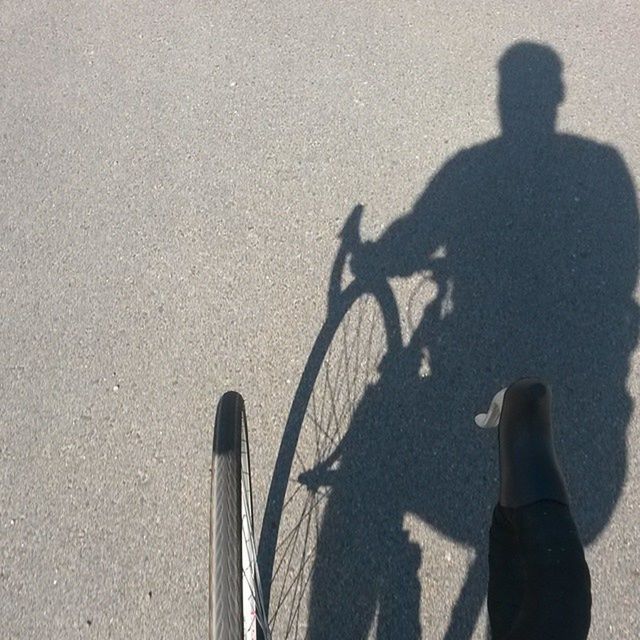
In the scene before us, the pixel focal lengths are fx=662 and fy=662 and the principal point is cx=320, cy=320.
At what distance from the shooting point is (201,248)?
2.94 metres

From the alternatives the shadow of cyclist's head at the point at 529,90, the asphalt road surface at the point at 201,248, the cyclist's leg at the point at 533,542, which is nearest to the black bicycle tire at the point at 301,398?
the asphalt road surface at the point at 201,248

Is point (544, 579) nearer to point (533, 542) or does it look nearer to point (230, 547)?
point (533, 542)

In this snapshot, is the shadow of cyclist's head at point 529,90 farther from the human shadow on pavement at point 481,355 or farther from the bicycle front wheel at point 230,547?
the bicycle front wheel at point 230,547

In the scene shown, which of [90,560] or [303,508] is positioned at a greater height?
[303,508]

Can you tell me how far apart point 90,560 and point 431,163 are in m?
2.21

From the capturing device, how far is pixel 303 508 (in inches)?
94.3

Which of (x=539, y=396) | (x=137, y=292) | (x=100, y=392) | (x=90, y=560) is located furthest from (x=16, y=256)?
(x=539, y=396)

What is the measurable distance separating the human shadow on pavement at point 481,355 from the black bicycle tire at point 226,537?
2.90 feet

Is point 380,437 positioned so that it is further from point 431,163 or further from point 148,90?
point 148,90

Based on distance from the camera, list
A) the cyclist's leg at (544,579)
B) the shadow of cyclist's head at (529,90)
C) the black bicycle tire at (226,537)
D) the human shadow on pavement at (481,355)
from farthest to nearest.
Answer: the shadow of cyclist's head at (529,90) → the human shadow on pavement at (481,355) → the cyclist's leg at (544,579) → the black bicycle tire at (226,537)

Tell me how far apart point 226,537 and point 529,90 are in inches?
109

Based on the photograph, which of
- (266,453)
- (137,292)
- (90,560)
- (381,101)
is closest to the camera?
(90,560)

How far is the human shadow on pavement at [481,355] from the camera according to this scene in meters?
2.30

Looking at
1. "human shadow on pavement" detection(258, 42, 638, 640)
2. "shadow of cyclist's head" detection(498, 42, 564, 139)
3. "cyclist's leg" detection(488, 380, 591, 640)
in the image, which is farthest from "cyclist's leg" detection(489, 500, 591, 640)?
"shadow of cyclist's head" detection(498, 42, 564, 139)
